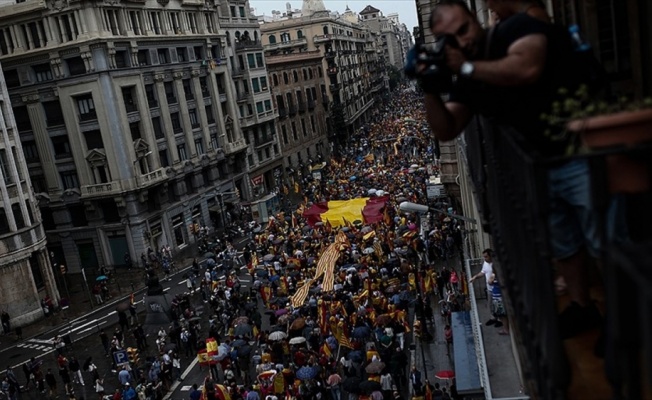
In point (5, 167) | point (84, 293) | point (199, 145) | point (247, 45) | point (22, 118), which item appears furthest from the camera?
point (247, 45)

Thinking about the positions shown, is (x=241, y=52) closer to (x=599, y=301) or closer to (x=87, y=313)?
(x=87, y=313)

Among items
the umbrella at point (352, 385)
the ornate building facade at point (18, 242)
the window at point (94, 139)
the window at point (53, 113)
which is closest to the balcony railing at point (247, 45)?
the window at point (94, 139)

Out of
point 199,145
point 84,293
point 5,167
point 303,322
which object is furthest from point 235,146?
point 303,322

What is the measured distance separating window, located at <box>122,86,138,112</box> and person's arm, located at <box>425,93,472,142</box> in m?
49.3

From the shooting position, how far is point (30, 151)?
173 feet

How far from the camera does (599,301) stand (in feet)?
18.5

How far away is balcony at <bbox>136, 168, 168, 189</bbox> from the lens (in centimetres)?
5059

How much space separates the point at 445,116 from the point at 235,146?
61.4m

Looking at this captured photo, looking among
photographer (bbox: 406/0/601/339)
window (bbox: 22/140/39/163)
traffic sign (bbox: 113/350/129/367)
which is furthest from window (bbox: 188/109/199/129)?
→ photographer (bbox: 406/0/601/339)

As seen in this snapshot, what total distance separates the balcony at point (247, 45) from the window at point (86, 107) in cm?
2325

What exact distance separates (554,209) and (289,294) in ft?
90.7

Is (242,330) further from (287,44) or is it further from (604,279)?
(287,44)

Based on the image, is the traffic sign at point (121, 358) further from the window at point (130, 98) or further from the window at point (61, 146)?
the window at point (61, 146)

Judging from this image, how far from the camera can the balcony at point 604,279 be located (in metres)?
2.55
